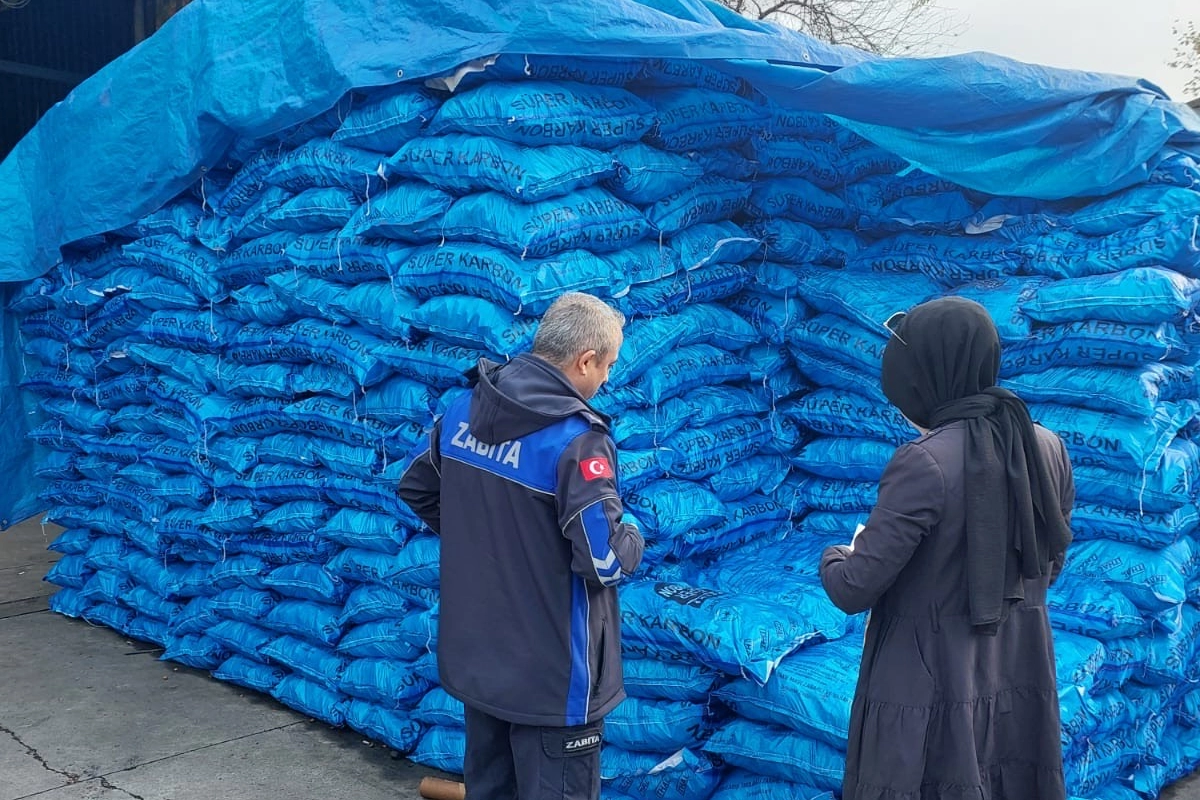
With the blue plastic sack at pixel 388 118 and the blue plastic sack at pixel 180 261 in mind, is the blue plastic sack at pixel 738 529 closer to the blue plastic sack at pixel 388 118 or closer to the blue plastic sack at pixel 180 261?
the blue plastic sack at pixel 388 118

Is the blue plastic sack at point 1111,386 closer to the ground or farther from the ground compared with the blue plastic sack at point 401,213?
closer to the ground

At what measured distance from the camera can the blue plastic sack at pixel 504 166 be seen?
3365 mm

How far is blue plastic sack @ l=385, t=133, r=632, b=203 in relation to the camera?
11.0 feet

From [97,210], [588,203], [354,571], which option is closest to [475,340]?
[588,203]

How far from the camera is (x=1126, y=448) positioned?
3373 millimetres

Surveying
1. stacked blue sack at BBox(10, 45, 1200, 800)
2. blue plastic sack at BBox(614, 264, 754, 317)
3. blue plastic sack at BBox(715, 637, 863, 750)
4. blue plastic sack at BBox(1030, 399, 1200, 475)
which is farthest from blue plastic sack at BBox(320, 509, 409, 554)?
blue plastic sack at BBox(1030, 399, 1200, 475)

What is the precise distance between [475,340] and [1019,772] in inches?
80.1

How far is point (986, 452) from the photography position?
206cm

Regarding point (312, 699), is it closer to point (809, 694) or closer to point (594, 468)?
point (809, 694)

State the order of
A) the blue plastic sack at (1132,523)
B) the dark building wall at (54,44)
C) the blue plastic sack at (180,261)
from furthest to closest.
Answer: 1. the dark building wall at (54,44)
2. the blue plastic sack at (180,261)
3. the blue plastic sack at (1132,523)

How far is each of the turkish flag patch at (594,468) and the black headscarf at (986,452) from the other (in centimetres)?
66

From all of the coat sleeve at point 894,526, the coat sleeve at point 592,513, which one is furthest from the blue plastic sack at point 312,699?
the coat sleeve at point 894,526

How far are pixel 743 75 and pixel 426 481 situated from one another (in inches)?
71.1

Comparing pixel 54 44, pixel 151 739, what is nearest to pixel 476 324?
pixel 151 739
